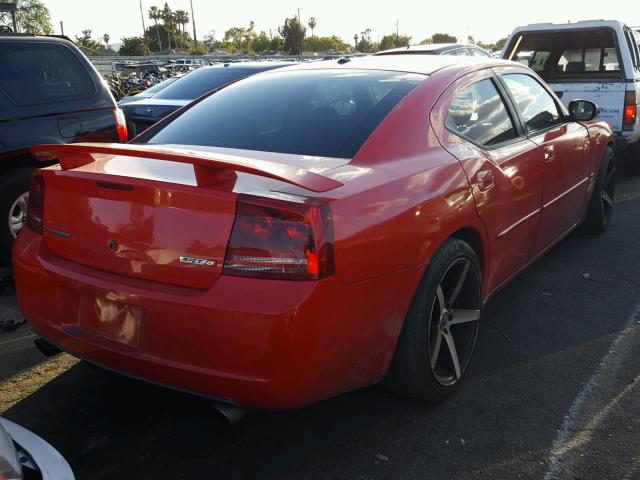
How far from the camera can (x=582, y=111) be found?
4898 millimetres

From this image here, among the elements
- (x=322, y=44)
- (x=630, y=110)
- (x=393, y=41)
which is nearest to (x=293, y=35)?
(x=393, y=41)

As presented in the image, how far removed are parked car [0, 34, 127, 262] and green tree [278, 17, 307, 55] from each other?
4507 inches

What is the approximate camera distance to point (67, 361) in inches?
143

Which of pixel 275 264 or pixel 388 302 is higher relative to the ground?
pixel 275 264

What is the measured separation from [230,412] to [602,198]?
4.37 m

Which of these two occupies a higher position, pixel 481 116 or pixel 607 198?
pixel 481 116

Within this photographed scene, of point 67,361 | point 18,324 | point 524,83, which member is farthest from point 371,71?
point 18,324

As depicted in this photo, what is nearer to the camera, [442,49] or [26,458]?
[26,458]

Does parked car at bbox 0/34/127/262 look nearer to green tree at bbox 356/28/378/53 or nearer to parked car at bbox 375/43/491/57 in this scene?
parked car at bbox 375/43/491/57

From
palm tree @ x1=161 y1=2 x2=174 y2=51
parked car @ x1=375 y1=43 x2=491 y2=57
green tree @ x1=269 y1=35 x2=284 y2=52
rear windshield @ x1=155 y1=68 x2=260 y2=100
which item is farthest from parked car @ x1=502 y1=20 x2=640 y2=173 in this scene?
palm tree @ x1=161 y1=2 x2=174 y2=51

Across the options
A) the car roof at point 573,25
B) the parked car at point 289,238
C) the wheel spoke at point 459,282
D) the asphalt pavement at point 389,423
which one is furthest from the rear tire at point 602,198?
the car roof at point 573,25

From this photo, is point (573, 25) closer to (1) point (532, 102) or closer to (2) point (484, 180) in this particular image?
(1) point (532, 102)

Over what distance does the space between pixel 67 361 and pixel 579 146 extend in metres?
3.71

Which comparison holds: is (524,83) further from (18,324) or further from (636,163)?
(636,163)
